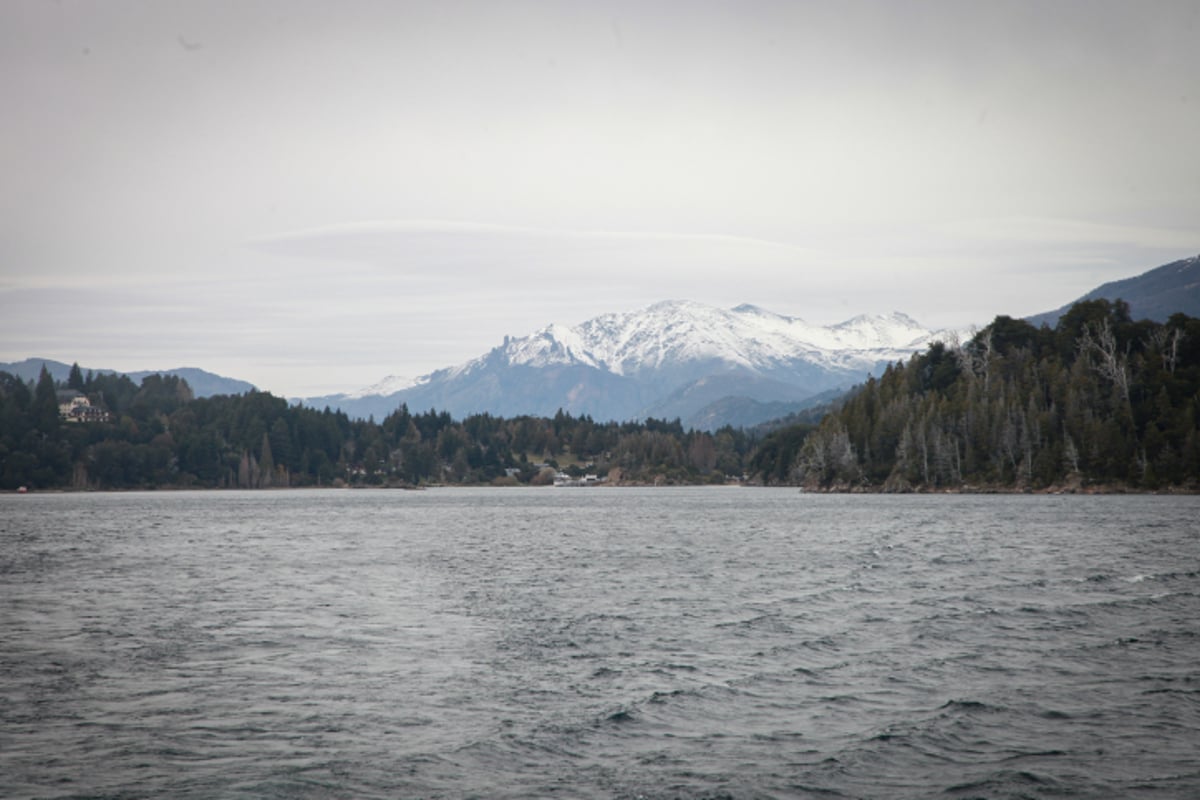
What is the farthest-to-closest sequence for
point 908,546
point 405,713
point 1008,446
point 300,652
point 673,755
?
point 1008,446, point 908,546, point 300,652, point 405,713, point 673,755

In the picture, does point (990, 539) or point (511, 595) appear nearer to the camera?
point (511, 595)

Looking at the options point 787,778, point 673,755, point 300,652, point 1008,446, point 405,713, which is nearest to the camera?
point 787,778

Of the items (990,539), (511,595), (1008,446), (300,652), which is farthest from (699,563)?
(1008,446)

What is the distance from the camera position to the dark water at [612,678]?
2342cm

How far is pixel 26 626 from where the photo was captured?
44156 mm

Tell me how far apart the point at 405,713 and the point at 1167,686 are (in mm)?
21443

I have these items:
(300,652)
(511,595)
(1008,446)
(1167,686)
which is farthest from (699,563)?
(1008,446)

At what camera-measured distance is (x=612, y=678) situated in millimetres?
33469

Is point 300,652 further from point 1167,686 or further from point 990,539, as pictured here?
point 990,539

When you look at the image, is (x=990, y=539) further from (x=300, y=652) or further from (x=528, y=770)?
(x=528, y=770)

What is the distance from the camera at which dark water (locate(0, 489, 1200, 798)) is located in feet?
76.8

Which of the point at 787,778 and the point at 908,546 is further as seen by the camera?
the point at 908,546

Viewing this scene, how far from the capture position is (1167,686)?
30750 mm

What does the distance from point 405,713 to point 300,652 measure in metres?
10.6
